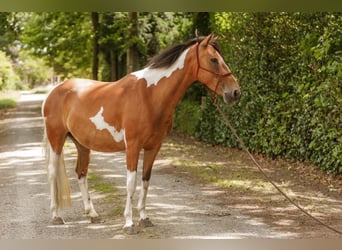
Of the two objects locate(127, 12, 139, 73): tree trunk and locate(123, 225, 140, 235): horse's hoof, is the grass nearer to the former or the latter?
locate(127, 12, 139, 73): tree trunk

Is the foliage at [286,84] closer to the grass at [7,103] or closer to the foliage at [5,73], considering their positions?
the foliage at [5,73]

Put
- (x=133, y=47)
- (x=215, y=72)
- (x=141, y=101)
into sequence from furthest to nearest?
(x=133, y=47) < (x=141, y=101) < (x=215, y=72)

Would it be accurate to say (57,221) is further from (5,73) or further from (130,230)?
(5,73)

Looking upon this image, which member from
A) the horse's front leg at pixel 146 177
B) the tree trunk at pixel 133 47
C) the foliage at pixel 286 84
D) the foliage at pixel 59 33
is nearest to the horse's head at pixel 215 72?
the horse's front leg at pixel 146 177

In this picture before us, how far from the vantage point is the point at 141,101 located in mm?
2820

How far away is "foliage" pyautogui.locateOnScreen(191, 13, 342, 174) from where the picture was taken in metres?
4.80

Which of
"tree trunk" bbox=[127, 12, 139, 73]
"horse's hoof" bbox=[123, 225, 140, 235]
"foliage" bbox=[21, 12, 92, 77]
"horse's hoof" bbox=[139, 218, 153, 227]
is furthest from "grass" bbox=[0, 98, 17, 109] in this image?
"horse's hoof" bbox=[123, 225, 140, 235]

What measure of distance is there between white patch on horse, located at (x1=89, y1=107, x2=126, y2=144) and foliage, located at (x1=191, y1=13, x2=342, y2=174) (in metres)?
2.29

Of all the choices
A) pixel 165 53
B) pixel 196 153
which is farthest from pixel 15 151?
pixel 165 53

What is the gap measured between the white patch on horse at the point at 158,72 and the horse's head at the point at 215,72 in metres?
0.14

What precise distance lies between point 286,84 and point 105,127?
349cm

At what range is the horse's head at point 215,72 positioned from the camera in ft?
8.71

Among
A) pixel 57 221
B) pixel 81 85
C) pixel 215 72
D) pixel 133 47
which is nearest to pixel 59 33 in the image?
pixel 133 47
